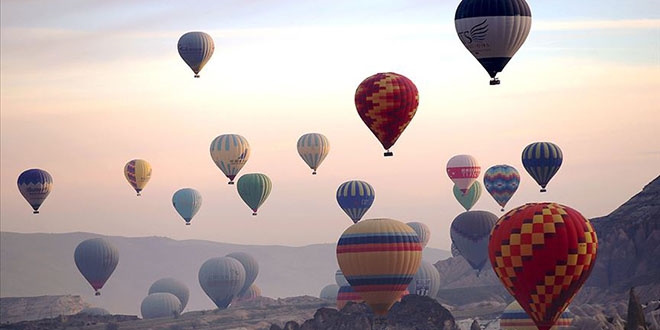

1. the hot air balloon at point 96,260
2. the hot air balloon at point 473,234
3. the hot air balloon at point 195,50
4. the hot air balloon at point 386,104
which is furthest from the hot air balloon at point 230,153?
the hot air balloon at point 386,104

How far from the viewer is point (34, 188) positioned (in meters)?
171

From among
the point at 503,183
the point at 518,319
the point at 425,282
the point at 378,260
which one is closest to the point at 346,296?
the point at 518,319

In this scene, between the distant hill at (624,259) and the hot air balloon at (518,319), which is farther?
the distant hill at (624,259)

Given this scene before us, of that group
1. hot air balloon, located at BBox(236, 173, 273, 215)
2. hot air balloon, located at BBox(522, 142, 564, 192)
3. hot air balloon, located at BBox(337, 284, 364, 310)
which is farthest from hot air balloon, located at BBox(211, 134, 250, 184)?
hot air balloon, located at BBox(522, 142, 564, 192)

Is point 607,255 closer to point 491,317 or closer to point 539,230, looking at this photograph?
point 491,317

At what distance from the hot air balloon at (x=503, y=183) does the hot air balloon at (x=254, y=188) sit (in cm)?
2918

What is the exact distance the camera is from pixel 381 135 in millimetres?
124125

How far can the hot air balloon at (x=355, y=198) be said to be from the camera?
573 ft

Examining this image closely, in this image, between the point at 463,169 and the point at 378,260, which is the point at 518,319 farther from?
the point at 463,169

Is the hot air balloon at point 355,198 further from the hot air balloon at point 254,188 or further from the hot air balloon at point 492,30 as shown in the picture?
the hot air balloon at point 492,30

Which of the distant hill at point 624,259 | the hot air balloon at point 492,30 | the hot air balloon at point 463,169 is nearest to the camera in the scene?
the hot air balloon at point 492,30

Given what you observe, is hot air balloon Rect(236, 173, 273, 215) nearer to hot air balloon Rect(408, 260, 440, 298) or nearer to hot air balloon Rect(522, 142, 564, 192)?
hot air balloon Rect(408, 260, 440, 298)

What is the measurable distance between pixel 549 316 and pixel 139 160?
315 feet

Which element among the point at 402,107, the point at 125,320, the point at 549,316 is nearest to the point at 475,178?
the point at 125,320
